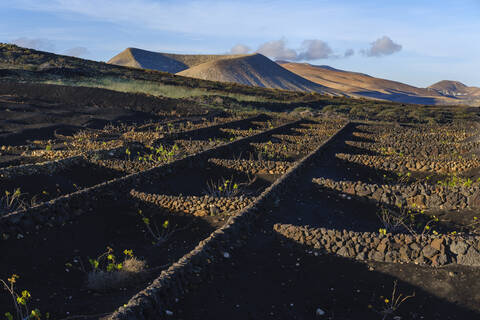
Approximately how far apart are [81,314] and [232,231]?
2.94 metres

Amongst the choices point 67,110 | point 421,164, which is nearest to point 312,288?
point 421,164

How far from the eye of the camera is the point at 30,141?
20094 millimetres

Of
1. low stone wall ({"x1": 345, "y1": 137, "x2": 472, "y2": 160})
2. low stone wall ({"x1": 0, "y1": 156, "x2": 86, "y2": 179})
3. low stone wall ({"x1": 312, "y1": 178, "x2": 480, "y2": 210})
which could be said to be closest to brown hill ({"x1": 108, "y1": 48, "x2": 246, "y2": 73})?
low stone wall ({"x1": 345, "y1": 137, "x2": 472, "y2": 160})

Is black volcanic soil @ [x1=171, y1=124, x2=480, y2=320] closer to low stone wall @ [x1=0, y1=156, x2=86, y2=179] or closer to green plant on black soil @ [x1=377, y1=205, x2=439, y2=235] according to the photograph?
green plant on black soil @ [x1=377, y1=205, x2=439, y2=235]

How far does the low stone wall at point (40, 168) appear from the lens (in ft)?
36.4

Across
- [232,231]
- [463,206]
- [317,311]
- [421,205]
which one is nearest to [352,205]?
[421,205]

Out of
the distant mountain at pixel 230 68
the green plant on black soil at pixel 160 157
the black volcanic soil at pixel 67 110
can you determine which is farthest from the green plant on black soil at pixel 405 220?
the distant mountain at pixel 230 68

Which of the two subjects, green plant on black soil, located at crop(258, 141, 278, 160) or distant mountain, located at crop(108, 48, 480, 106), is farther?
distant mountain, located at crop(108, 48, 480, 106)

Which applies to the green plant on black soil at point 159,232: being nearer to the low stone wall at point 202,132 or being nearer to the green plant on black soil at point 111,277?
the green plant on black soil at point 111,277

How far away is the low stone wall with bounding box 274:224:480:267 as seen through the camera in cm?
661

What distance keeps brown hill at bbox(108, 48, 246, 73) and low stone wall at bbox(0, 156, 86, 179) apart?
533ft

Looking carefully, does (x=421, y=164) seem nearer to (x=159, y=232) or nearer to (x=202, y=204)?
(x=202, y=204)

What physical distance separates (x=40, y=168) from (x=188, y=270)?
8086mm

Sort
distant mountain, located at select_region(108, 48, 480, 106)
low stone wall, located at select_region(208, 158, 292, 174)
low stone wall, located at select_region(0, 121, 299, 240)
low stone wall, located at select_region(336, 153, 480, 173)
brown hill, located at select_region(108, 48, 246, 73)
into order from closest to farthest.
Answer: low stone wall, located at select_region(0, 121, 299, 240), low stone wall, located at select_region(208, 158, 292, 174), low stone wall, located at select_region(336, 153, 480, 173), distant mountain, located at select_region(108, 48, 480, 106), brown hill, located at select_region(108, 48, 246, 73)
